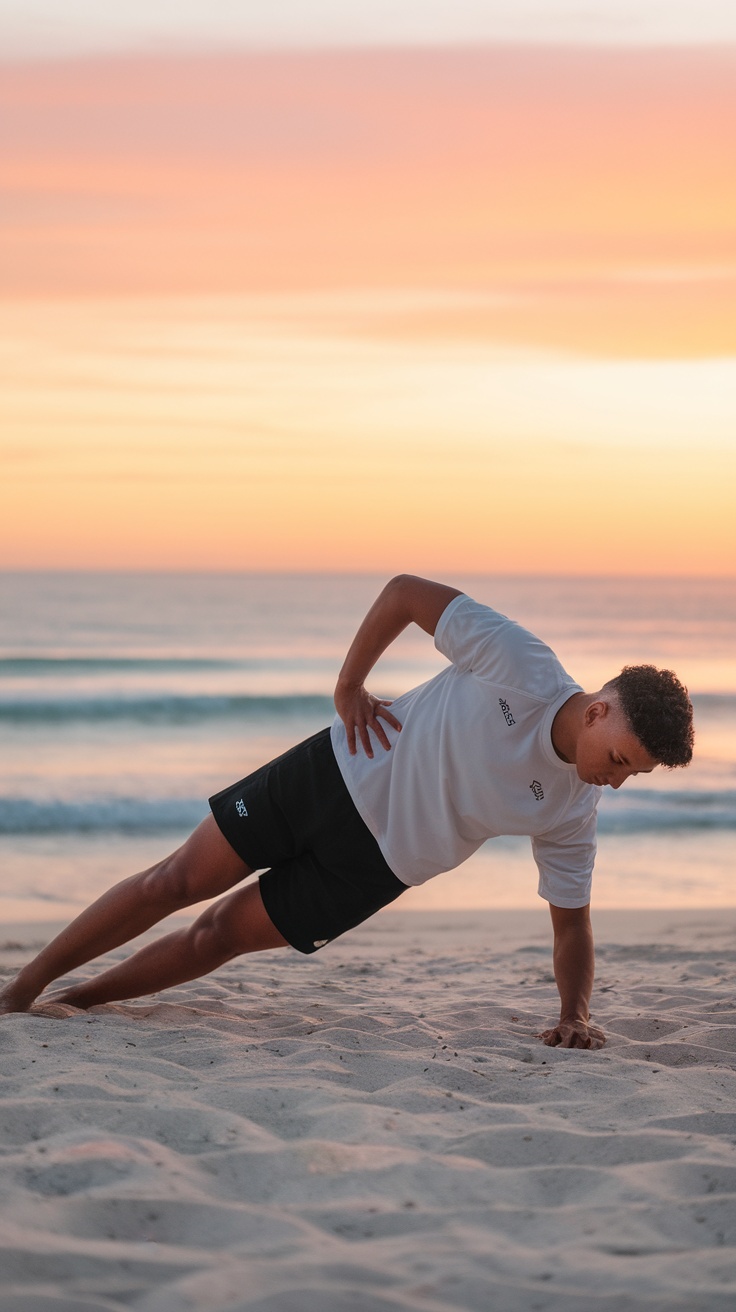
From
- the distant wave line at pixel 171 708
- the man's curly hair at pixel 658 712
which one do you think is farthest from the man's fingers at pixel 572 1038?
the distant wave line at pixel 171 708

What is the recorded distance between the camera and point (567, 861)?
3660mm

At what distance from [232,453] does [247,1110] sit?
3044cm

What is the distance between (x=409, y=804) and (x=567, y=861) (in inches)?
22.5

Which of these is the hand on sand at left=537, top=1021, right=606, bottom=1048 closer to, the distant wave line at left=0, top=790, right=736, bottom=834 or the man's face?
the man's face

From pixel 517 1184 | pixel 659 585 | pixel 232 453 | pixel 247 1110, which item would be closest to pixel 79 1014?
pixel 247 1110

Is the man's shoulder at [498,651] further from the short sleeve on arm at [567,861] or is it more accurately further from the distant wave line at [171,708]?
the distant wave line at [171,708]

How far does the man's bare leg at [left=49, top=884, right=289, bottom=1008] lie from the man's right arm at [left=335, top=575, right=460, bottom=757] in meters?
0.65

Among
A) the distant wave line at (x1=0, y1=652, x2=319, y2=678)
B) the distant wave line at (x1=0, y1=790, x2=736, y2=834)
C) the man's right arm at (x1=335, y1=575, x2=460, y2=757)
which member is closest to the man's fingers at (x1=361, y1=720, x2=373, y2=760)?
the man's right arm at (x1=335, y1=575, x2=460, y2=757)

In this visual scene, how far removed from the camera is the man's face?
312 cm

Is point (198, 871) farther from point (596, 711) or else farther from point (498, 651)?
point (596, 711)

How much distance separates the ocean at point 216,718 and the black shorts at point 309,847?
9.98 feet

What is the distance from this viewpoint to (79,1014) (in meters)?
3.83

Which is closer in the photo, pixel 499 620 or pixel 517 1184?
pixel 517 1184

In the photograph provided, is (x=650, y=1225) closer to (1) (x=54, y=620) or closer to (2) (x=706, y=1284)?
(2) (x=706, y=1284)
